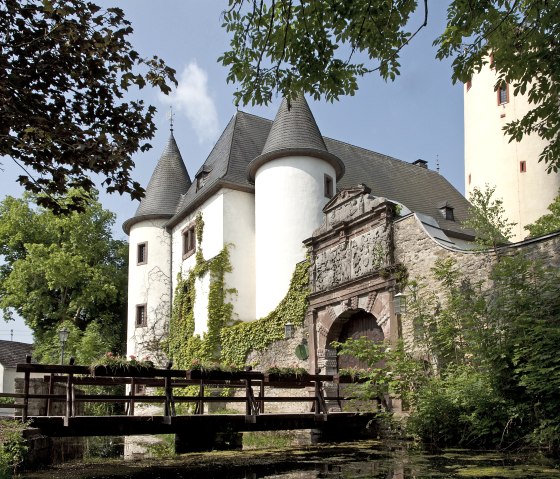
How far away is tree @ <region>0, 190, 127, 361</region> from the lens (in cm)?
3083

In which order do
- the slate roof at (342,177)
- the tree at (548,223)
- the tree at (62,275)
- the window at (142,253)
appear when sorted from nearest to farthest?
the tree at (548,223) → the slate roof at (342,177) → the window at (142,253) → the tree at (62,275)

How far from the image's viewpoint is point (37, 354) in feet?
105

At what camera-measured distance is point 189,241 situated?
25.3 meters

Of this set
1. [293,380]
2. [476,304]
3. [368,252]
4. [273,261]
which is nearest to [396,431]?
[293,380]

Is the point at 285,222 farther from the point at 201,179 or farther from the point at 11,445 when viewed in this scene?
the point at 11,445

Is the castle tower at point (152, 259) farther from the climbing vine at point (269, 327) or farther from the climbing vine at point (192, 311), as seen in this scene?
the climbing vine at point (269, 327)

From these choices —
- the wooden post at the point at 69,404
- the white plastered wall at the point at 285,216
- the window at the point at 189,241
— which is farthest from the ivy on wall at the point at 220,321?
the wooden post at the point at 69,404

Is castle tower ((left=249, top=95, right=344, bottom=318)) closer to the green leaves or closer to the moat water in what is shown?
the moat water

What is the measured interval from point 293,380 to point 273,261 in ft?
27.5

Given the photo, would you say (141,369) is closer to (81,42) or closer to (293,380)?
(293,380)

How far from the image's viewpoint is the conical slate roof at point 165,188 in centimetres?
2802

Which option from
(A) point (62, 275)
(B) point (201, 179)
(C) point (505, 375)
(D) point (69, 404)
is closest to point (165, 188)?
(B) point (201, 179)

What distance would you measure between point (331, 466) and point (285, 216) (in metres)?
13.0

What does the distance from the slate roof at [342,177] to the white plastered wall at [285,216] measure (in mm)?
704
